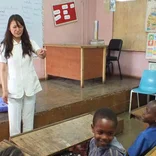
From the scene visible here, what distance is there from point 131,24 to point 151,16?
1.71ft

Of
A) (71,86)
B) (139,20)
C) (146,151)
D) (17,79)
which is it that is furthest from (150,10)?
(146,151)

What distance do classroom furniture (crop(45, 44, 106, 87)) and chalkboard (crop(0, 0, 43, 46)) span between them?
43cm

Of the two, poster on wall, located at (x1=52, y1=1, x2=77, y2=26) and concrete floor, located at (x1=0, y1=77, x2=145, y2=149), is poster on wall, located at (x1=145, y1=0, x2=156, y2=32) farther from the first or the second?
poster on wall, located at (x1=52, y1=1, x2=77, y2=26)

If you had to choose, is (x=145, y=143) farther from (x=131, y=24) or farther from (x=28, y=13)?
(x=131, y=24)

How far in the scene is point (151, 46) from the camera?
4.96 meters

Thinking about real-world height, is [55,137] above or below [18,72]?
below

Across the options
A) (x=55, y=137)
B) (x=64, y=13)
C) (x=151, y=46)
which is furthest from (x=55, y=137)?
(x=64, y=13)

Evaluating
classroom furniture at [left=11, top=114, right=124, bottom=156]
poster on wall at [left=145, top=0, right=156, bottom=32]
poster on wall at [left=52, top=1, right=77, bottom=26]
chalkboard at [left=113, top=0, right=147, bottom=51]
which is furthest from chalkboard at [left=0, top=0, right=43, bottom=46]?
classroom furniture at [left=11, top=114, right=124, bottom=156]

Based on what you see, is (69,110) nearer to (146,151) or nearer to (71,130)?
(71,130)

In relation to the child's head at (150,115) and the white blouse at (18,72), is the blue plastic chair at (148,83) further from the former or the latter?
the white blouse at (18,72)

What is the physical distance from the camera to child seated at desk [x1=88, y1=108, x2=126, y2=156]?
129cm

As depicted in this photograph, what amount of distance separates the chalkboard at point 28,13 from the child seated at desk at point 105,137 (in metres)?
3.44

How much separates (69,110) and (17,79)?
3.85 ft

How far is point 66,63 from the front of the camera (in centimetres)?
452
